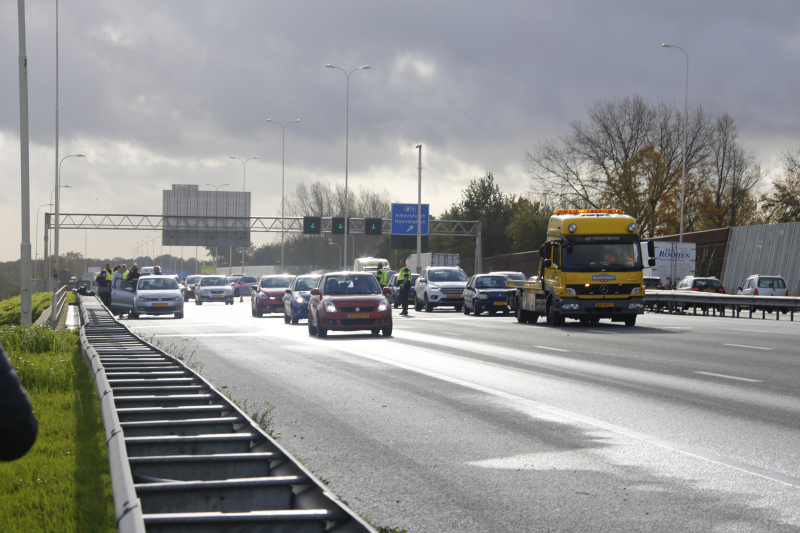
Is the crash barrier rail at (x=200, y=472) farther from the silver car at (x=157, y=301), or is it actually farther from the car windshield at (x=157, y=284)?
the car windshield at (x=157, y=284)

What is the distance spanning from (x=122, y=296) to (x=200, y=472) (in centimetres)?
2986

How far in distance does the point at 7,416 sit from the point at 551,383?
9950mm

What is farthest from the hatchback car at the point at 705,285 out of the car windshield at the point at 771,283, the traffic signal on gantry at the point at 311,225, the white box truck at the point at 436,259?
the traffic signal on gantry at the point at 311,225

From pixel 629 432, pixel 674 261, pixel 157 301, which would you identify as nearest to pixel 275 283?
pixel 157 301

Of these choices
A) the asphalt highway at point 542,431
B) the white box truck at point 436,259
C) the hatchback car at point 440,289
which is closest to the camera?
the asphalt highway at point 542,431

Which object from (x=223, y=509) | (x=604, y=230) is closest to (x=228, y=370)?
(x=223, y=509)

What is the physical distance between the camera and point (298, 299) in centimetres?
2761

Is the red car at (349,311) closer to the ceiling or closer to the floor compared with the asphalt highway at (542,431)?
closer to the ceiling

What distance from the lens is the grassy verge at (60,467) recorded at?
15.1 feet

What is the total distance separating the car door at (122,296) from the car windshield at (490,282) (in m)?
12.9

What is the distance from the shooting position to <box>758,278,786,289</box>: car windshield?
38.0 metres

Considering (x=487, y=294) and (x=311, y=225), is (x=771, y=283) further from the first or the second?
(x=311, y=225)

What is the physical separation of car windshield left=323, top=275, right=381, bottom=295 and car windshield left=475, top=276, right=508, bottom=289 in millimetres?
11859

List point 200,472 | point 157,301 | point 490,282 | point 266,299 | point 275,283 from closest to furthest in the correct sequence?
point 200,472, point 157,301, point 266,299, point 490,282, point 275,283
